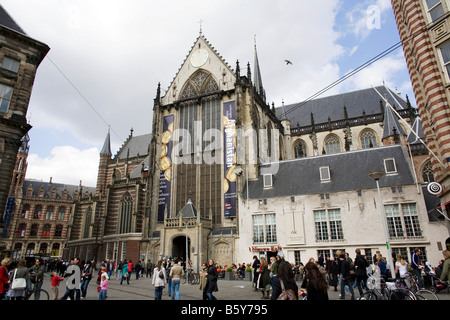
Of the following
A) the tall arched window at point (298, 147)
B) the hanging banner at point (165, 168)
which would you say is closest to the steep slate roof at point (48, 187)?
the hanging banner at point (165, 168)

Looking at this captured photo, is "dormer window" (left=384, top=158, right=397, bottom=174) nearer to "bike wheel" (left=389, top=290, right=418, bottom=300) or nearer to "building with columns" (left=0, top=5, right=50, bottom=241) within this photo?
"bike wheel" (left=389, top=290, right=418, bottom=300)

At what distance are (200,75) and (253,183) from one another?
48.5ft

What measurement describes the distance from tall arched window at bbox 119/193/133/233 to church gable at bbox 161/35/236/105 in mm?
12287

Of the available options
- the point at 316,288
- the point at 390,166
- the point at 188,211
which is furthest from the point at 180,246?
the point at 316,288

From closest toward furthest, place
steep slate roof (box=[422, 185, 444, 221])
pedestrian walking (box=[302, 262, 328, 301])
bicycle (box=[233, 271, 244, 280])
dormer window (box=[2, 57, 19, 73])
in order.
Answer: pedestrian walking (box=[302, 262, 328, 301]) < steep slate roof (box=[422, 185, 444, 221]) < dormer window (box=[2, 57, 19, 73]) < bicycle (box=[233, 271, 244, 280])

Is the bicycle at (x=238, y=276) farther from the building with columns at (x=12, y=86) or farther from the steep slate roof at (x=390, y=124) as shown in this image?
the steep slate roof at (x=390, y=124)

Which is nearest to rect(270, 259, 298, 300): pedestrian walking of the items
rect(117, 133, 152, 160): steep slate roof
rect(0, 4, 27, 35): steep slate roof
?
rect(0, 4, 27, 35): steep slate roof

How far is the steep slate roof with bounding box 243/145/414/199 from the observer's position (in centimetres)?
2034

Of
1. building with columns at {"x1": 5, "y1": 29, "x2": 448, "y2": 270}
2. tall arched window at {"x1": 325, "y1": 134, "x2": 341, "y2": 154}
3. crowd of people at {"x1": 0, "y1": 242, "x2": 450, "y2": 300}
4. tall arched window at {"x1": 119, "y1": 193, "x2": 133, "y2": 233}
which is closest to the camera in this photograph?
crowd of people at {"x1": 0, "y1": 242, "x2": 450, "y2": 300}

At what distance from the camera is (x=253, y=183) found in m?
26.0

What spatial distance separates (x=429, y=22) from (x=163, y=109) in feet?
85.1

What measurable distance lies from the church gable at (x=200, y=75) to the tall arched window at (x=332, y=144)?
674 inches

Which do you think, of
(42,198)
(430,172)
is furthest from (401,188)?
(42,198)
